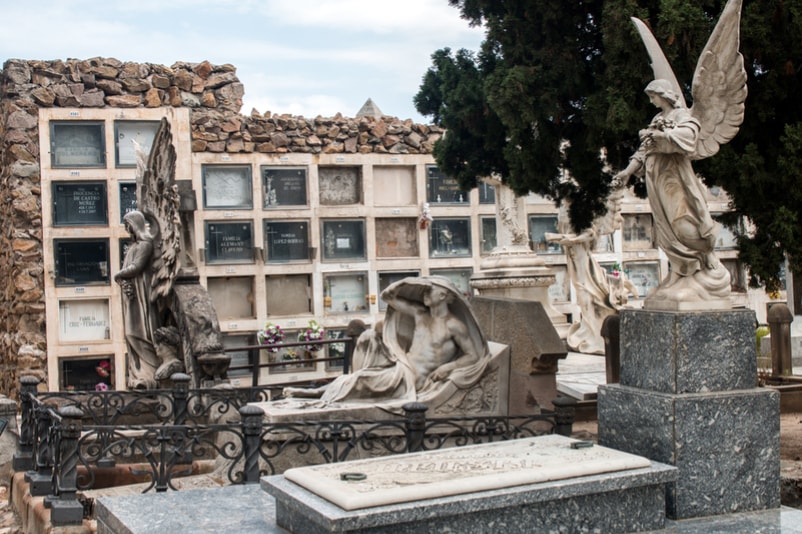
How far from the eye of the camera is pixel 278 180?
43.3ft

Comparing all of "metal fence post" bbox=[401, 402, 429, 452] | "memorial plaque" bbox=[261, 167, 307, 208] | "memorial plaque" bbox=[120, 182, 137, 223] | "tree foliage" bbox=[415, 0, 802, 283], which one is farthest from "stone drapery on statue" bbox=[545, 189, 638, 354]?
"metal fence post" bbox=[401, 402, 429, 452]

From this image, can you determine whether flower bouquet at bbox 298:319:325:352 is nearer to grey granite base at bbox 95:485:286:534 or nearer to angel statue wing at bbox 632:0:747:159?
grey granite base at bbox 95:485:286:534

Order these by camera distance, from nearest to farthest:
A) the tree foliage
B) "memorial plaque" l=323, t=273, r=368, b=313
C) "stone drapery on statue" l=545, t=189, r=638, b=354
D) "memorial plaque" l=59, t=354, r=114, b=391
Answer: the tree foliage, "stone drapery on statue" l=545, t=189, r=638, b=354, "memorial plaque" l=59, t=354, r=114, b=391, "memorial plaque" l=323, t=273, r=368, b=313

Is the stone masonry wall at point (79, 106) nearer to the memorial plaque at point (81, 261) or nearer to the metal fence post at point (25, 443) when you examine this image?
the memorial plaque at point (81, 261)

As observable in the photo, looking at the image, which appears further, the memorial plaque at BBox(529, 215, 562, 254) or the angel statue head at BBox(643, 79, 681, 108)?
the memorial plaque at BBox(529, 215, 562, 254)

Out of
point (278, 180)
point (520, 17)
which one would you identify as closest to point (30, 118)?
point (278, 180)

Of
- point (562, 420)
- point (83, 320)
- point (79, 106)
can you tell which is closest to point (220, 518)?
point (562, 420)

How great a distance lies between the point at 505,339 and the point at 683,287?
3261mm

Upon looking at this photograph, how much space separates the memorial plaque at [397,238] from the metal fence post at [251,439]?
800cm

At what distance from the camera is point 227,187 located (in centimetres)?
1298

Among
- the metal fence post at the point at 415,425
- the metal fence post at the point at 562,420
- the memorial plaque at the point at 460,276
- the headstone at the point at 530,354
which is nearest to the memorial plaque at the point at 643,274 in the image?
the memorial plaque at the point at 460,276

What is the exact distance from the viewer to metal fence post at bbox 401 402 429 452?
607 cm

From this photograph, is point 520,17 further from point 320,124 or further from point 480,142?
point 320,124

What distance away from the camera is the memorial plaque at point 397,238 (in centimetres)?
1365
